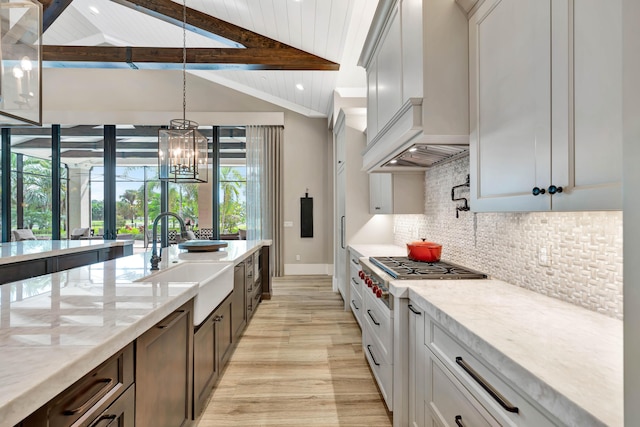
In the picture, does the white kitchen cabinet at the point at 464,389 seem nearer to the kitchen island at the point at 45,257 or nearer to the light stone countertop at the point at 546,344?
the light stone countertop at the point at 546,344


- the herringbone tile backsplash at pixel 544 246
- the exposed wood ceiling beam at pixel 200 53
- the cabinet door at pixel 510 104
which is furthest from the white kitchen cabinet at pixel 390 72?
the exposed wood ceiling beam at pixel 200 53

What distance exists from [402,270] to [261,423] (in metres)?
1.29

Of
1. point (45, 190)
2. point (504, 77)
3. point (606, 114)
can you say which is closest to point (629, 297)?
point (606, 114)

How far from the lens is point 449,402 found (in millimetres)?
1203

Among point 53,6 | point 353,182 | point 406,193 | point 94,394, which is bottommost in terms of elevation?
point 94,394

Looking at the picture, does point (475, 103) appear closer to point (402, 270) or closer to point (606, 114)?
point (606, 114)

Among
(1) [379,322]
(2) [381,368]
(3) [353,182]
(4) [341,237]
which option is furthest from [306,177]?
(2) [381,368]

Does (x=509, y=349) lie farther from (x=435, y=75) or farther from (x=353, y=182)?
(x=353, y=182)

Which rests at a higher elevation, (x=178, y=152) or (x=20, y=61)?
(x=20, y=61)

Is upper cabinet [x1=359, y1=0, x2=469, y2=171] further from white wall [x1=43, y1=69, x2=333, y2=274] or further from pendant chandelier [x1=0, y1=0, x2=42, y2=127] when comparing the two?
white wall [x1=43, y1=69, x2=333, y2=274]

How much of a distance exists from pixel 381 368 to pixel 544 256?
122cm

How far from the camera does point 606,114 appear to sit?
815 mm

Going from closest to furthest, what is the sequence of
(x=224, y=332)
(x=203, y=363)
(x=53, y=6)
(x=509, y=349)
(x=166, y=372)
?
(x=509, y=349) < (x=166, y=372) < (x=203, y=363) < (x=224, y=332) < (x=53, y=6)

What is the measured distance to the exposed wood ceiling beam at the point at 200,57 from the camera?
4.51m
